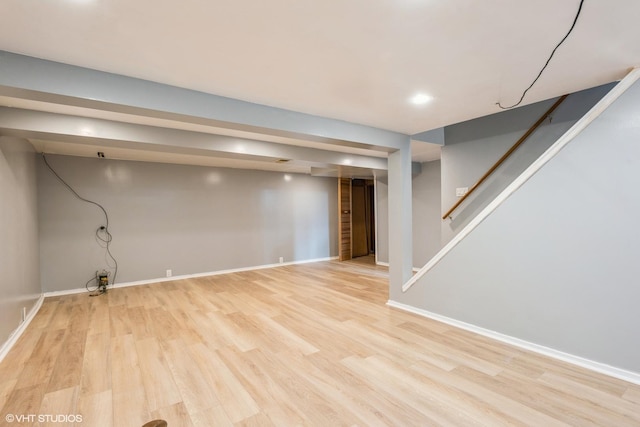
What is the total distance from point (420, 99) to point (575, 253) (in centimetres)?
185

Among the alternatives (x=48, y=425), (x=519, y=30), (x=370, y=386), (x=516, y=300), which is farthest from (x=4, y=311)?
→ (x=516, y=300)

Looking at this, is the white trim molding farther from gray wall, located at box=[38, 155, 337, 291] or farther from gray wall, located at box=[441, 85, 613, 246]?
gray wall, located at box=[38, 155, 337, 291]

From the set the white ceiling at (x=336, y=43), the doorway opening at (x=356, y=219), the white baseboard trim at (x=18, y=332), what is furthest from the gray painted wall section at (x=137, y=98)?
the doorway opening at (x=356, y=219)

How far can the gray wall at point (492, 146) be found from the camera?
336 centimetres

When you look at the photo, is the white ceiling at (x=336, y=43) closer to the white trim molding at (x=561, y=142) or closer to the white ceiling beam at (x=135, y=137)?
the white trim molding at (x=561, y=142)

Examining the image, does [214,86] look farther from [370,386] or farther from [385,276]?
[385,276]

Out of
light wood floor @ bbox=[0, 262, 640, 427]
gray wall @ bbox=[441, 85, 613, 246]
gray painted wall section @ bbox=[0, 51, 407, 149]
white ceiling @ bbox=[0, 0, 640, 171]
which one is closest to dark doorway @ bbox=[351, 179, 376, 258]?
gray wall @ bbox=[441, 85, 613, 246]

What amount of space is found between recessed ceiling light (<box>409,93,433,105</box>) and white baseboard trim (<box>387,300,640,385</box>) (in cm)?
235

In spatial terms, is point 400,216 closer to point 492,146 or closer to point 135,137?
point 492,146

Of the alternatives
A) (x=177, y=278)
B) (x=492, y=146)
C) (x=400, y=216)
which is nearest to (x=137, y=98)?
(x=400, y=216)

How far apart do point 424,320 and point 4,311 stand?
427 centimetres

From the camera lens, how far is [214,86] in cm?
229

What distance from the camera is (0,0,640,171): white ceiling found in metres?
1.43

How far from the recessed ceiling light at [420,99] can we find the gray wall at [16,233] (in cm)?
393
